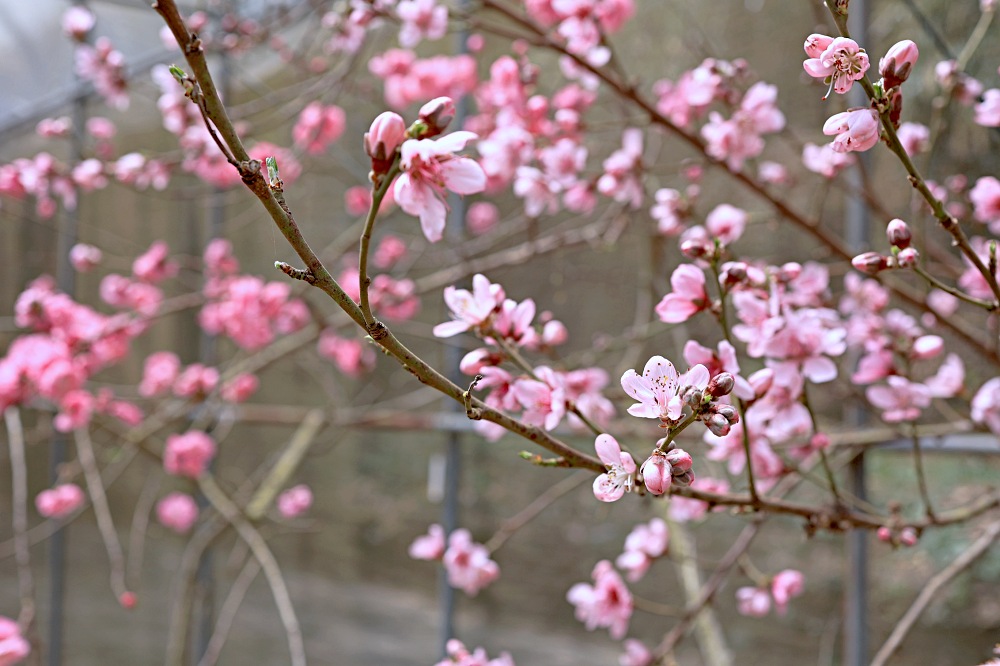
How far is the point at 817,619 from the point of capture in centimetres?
132

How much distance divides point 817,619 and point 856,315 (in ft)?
1.83

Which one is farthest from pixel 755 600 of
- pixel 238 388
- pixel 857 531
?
pixel 238 388

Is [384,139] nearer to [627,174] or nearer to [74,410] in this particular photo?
[627,174]

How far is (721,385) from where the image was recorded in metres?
0.48

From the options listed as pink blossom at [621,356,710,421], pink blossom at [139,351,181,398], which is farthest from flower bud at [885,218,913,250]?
pink blossom at [139,351,181,398]

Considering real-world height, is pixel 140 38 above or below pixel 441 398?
above

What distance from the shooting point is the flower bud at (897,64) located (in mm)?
507

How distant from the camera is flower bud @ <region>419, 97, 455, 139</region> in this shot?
0.50 meters

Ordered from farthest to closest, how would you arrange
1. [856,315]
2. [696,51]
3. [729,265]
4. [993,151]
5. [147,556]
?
[147,556], [696,51], [993,151], [856,315], [729,265]

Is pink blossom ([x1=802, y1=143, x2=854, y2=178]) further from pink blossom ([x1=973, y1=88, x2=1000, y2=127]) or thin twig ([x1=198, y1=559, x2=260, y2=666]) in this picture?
thin twig ([x1=198, y1=559, x2=260, y2=666])

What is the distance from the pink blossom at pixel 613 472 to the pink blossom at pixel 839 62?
264 mm

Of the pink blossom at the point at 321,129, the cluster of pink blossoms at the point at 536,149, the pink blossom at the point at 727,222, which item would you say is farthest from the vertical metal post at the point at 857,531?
the pink blossom at the point at 321,129

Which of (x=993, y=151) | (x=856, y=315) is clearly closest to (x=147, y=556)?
(x=856, y=315)

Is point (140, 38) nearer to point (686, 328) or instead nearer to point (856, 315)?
point (686, 328)
